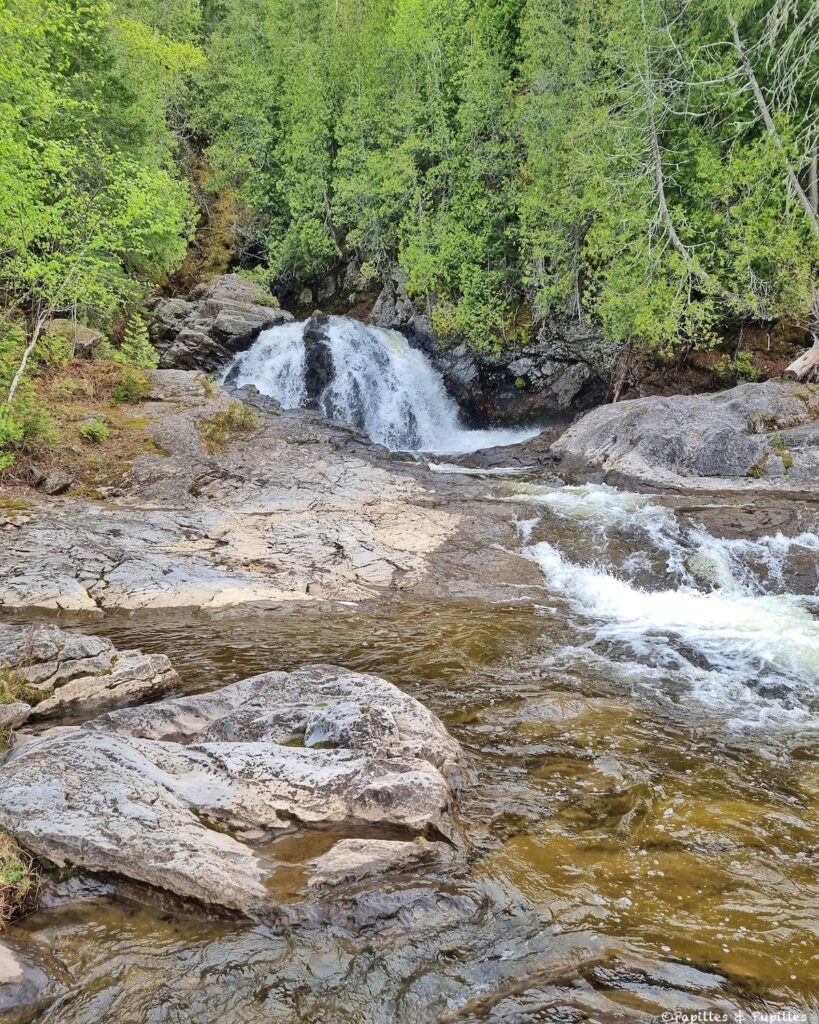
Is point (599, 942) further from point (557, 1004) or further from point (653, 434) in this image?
point (653, 434)

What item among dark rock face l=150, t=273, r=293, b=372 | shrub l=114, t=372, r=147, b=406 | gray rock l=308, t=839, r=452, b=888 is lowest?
gray rock l=308, t=839, r=452, b=888

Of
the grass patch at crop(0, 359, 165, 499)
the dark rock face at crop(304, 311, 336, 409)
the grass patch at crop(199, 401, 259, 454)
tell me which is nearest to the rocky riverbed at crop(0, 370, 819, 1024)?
the grass patch at crop(0, 359, 165, 499)

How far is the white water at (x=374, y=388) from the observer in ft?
68.8

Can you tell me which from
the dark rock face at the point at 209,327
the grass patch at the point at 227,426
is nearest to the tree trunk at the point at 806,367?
the grass patch at the point at 227,426

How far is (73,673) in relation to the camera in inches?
231

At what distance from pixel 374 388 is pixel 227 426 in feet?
22.1

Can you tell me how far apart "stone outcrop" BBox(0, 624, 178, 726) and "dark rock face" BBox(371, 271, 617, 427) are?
56.4 feet

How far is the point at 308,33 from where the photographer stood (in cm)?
3203

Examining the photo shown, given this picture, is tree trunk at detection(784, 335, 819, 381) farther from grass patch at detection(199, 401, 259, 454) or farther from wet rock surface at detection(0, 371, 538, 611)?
grass patch at detection(199, 401, 259, 454)

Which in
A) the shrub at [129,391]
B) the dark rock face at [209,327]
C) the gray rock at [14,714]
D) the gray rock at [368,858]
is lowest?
the gray rock at [14,714]

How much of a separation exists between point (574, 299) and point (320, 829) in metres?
19.6

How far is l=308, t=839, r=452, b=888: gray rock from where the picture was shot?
3473mm

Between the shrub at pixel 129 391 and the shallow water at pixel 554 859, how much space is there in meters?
9.72

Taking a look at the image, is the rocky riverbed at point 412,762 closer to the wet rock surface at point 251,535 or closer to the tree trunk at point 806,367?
the wet rock surface at point 251,535
